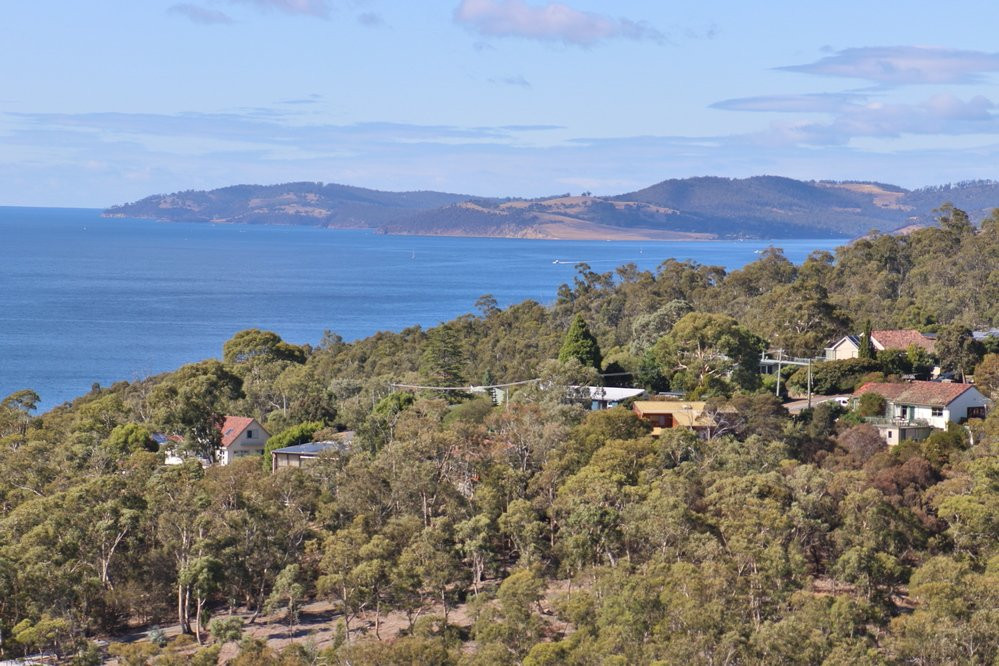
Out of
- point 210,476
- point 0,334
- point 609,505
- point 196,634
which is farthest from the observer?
point 0,334

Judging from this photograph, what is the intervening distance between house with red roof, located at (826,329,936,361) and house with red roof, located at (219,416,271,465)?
831 inches

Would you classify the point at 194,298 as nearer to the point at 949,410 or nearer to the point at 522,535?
the point at 949,410

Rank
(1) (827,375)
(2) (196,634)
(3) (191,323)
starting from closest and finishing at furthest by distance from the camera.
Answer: (2) (196,634) → (1) (827,375) → (3) (191,323)

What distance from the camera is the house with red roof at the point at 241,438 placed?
40.7 metres

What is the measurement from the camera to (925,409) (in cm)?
3719

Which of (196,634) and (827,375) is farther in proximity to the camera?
(827,375)

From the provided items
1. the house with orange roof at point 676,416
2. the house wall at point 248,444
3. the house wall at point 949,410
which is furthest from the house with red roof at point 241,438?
the house wall at point 949,410

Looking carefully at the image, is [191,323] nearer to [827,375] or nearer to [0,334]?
[0,334]

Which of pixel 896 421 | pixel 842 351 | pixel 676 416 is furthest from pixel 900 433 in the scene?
pixel 842 351

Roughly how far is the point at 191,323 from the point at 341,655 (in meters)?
78.4

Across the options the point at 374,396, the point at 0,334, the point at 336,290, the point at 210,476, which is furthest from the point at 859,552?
the point at 336,290

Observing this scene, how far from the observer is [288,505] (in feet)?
98.7

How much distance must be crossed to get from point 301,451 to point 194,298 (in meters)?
84.0

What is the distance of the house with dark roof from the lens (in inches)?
1442
